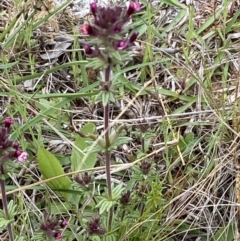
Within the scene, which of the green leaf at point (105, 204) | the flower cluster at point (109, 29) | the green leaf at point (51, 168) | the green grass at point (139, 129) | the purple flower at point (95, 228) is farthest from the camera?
the green leaf at point (51, 168)

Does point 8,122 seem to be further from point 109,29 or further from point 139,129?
point 139,129

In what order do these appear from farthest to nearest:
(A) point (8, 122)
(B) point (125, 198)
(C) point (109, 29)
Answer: (B) point (125, 198) → (A) point (8, 122) → (C) point (109, 29)

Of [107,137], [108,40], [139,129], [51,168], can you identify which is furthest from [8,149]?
[139,129]

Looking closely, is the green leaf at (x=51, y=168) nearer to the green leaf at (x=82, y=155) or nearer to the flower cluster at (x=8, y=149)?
the green leaf at (x=82, y=155)

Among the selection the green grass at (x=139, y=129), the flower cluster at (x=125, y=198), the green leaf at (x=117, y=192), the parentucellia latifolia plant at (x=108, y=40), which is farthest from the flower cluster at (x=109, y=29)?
the flower cluster at (x=125, y=198)

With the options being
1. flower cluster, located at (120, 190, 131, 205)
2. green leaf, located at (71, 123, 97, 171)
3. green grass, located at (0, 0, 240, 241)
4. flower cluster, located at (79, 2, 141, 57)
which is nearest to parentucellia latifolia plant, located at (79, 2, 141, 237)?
flower cluster, located at (79, 2, 141, 57)

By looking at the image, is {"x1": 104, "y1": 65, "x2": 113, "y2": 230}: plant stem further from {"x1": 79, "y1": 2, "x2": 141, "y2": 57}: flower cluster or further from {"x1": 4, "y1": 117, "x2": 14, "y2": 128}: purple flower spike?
{"x1": 4, "y1": 117, "x2": 14, "y2": 128}: purple flower spike

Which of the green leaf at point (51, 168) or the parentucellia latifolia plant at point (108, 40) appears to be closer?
the parentucellia latifolia plant at point (108, 40)

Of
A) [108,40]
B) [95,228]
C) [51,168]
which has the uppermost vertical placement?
[108,40]

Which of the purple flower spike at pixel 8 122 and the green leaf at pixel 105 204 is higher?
the purple flower spike at pixel 8 122
